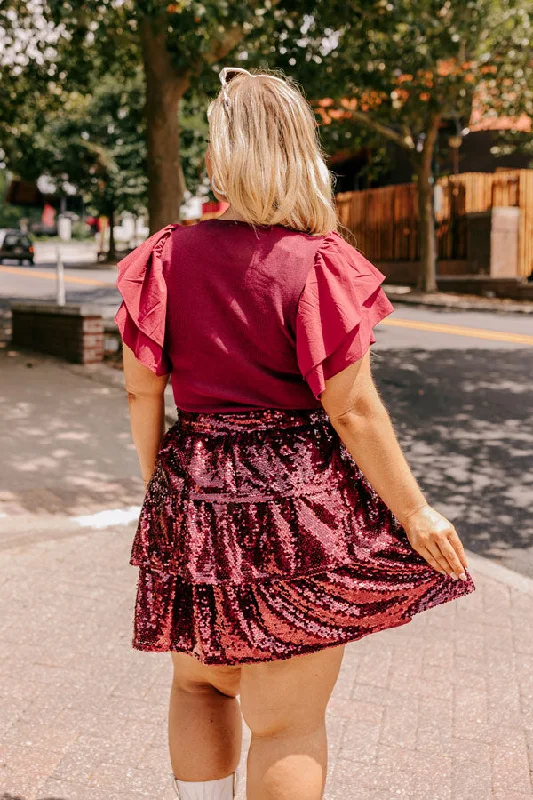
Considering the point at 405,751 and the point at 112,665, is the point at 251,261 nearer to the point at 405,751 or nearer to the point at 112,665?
the point at 405,751

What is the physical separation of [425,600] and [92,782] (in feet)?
4.58

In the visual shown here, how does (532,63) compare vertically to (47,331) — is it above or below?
above

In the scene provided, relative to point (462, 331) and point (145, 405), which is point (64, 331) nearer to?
point (462, 331)

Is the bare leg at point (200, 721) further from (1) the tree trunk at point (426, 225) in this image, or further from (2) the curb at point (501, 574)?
(1) the tree trunk at point (426, 225)

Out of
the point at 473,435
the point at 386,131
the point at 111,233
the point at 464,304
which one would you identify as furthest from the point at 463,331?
the point at 111,233

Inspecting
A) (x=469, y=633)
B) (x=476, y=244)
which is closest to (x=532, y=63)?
(x=476, y=244)

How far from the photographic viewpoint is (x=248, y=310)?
2.02 m

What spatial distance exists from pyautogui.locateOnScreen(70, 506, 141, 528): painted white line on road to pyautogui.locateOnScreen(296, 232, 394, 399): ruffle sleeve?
3.75m

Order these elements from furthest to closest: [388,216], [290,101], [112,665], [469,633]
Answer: [388,216], [469,633], [112,665], [290,101]

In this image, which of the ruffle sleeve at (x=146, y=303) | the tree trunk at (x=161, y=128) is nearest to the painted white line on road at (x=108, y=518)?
the ruffle sleeve at (x=146, y=303)

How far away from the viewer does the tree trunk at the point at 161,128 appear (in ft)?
39.0

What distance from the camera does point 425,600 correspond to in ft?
7.18

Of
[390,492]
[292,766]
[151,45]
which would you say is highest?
[151,45]

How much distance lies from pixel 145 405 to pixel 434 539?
0.73 metres
